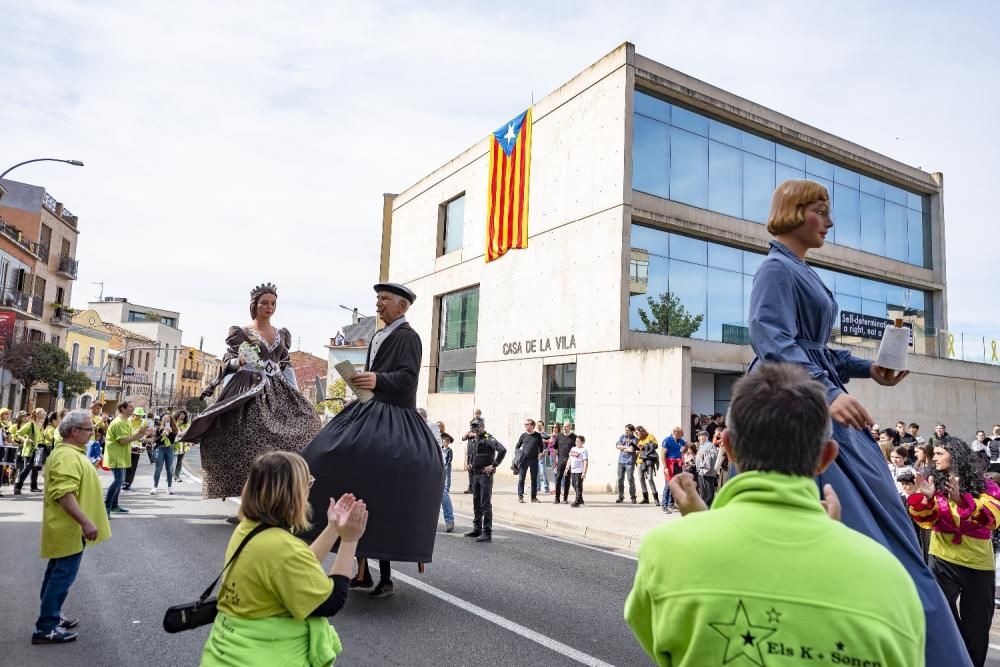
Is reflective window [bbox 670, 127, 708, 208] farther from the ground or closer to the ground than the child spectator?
farther from the ground

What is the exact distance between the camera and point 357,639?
4746 mm

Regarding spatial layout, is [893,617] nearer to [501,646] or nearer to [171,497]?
[501,646]

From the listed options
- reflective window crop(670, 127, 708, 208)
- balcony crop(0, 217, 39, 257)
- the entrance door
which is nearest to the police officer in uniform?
the entrance door

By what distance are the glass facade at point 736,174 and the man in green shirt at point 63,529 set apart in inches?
658

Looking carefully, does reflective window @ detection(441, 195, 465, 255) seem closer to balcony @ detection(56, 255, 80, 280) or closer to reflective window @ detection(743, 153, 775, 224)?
reflective window @ detection(743, 153, 775, 224)

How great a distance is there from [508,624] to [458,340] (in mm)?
23174

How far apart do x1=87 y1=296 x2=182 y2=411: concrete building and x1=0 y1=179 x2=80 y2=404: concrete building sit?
1094 inches

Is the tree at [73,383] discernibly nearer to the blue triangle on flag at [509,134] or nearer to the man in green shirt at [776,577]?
the blue triangle on flag at [509,134]

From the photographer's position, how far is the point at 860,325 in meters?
25.3

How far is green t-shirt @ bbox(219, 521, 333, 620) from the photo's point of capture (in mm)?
2641

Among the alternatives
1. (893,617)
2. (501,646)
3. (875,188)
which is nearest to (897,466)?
(501,646)

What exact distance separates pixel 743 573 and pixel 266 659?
5.95 ft

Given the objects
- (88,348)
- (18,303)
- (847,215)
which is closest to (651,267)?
(847,215)

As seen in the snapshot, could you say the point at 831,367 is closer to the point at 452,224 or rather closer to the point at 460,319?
the point at 460,319
